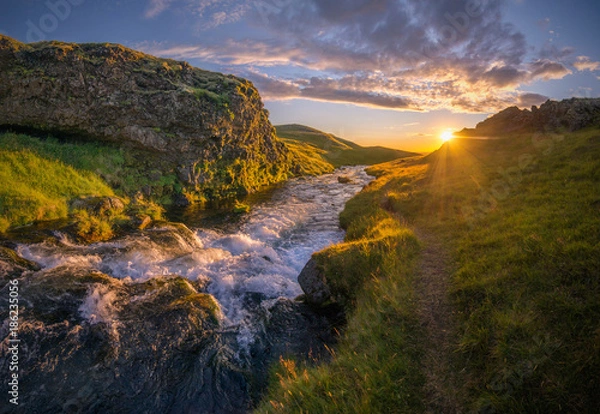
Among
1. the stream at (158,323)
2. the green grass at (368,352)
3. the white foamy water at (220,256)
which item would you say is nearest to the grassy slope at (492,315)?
the green grass at (368,352)

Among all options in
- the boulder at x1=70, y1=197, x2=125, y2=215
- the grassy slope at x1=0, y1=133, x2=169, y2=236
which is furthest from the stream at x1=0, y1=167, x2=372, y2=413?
the boulder at x1=70, y1=197, x2=125, y2=215

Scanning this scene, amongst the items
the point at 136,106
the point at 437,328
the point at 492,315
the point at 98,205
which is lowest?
the point at 98,205

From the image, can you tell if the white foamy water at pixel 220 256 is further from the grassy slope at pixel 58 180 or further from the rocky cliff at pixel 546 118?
the rocky cliff at pixel 546 118

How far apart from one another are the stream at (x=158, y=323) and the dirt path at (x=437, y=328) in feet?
13.7

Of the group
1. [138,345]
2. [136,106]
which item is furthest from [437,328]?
[136,106]

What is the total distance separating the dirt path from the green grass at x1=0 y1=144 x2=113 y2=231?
24.1 metres

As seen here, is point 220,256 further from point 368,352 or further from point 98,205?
point 368,352

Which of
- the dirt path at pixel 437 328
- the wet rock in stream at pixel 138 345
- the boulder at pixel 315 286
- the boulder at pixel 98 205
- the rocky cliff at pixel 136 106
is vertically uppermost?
the rocky cliff at pixel 136 106

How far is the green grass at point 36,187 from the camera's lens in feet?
61.8

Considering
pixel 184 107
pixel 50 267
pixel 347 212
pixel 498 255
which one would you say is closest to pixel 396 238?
pixel 498 255

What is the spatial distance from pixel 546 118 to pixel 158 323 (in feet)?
148

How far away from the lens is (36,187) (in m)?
21.6

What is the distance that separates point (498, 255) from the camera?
1009cm

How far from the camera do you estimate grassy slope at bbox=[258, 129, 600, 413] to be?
5539 millimetres
